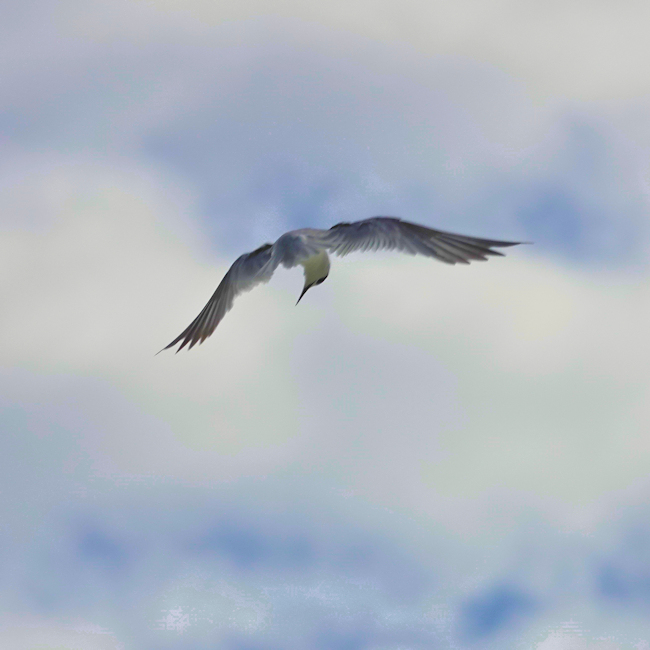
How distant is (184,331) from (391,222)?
7.16 metres

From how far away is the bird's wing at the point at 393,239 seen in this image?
52.5 ft

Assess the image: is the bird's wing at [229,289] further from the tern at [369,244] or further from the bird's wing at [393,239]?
the bird's wing at [393,239]

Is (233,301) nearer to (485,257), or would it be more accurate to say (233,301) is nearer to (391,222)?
(391,222)

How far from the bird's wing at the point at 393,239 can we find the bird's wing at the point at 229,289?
9.21 feet

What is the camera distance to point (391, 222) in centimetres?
1647

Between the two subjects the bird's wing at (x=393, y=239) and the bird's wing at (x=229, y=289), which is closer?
the bird's wing at (x=393, y=239)

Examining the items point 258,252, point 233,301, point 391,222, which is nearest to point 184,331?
point 233,301

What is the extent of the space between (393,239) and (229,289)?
533 centimetres

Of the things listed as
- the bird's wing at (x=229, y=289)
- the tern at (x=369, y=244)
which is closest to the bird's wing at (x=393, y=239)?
the tern at (x=369, y=244)

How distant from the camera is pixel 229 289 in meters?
20.1

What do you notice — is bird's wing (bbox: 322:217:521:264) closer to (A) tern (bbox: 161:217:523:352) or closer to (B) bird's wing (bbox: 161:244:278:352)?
(A) tern (bbox: 161:217:523:352)

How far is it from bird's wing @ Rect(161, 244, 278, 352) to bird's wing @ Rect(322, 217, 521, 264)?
281 cm

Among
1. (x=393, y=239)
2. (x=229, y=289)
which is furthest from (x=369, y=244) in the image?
(x=229, y=289)

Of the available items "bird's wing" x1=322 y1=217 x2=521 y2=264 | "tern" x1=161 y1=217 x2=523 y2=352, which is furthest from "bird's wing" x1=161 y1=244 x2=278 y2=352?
"bird's wing" x1=322 y1=217 x2=521 y2=264
